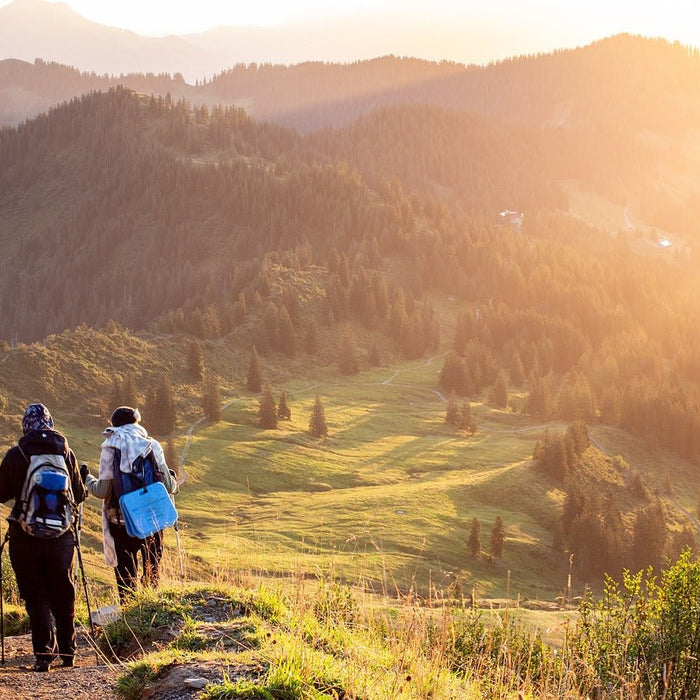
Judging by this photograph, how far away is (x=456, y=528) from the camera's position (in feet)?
236

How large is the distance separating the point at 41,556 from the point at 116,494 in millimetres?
1530

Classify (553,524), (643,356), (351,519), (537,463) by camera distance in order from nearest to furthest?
(351,519), (553,524), (537,463), (643,356)

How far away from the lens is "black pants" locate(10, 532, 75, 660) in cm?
1265

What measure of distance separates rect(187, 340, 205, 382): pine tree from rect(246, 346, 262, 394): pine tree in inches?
300

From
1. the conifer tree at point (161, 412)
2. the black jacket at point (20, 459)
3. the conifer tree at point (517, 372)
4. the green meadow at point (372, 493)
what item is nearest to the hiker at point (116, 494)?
the black jacket at point (20, 459)

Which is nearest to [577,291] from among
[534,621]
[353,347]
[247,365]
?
[353,347]

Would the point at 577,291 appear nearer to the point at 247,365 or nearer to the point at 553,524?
the point at 247,365

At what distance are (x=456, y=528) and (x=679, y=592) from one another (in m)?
53.3

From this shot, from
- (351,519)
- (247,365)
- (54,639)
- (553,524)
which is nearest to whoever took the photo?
(54,639)

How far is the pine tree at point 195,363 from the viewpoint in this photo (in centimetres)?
10550

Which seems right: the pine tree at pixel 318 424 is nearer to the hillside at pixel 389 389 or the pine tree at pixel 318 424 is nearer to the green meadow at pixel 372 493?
the green meadow at pixel 372 493

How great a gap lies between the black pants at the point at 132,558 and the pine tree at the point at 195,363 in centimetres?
9174

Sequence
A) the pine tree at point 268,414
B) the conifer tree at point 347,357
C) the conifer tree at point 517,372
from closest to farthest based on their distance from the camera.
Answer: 1. the pine tree at point 268,414
2. the conifer tree at point 347,357
3. the conifer tree at point 517,372

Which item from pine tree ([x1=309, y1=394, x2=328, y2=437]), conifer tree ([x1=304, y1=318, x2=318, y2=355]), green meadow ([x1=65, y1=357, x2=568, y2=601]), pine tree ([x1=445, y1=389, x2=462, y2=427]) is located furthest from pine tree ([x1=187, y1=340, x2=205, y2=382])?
pine tree ([x1=445, y1=389, x2=462, y2=427])
